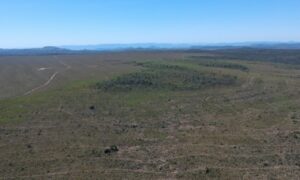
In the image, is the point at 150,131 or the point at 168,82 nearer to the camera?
the point at 150,131

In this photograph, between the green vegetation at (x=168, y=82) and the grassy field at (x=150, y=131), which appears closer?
the grassy field at (x=150, y=131)

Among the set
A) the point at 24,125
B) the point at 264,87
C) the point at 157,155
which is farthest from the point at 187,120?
the point at 264,87

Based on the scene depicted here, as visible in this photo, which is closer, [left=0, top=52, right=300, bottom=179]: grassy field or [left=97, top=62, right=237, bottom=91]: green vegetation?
[left=0, top=52, right=300, bottom=179]: grassy field

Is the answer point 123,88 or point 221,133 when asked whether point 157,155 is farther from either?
point 123,88

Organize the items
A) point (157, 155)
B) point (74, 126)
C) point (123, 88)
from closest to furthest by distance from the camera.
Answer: point (157, 155) → point (74, 126) → point (123, 88)

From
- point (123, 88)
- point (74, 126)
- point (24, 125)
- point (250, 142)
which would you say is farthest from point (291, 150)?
point (123, 88)

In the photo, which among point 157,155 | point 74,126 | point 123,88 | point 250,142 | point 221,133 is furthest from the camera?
point 123,88

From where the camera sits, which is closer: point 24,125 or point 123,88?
point 24,125

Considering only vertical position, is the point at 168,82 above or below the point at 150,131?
above
